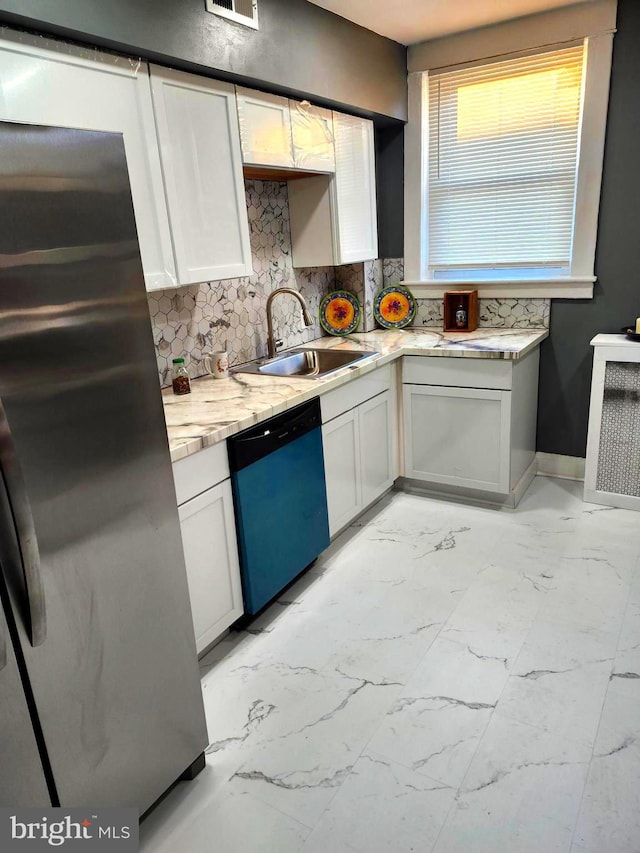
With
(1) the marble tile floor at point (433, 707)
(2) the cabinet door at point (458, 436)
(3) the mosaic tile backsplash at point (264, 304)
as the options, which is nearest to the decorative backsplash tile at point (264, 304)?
(3) the mosaic tile backsplash at point (264, 304)

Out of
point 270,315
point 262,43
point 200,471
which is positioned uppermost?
point 262,43

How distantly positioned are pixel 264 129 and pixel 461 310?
1584mm

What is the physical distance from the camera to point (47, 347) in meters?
1.15

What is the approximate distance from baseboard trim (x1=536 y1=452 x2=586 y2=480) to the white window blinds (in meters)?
1.11

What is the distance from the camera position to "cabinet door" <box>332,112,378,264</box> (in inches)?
121

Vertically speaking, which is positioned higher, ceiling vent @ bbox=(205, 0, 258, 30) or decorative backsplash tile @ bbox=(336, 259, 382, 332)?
ceiling vent @ bbox=(205, 0, 258, 30)

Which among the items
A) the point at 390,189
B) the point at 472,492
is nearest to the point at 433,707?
the point at 472,492

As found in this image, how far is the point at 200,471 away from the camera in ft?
6.56

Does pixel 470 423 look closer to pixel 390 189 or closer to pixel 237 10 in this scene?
pixel 390 189

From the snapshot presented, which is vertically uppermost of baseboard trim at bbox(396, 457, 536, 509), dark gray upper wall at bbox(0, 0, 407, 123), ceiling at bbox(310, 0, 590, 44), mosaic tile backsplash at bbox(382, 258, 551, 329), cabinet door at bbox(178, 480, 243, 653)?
ceiling at bbox(310, 0, 590, 44)

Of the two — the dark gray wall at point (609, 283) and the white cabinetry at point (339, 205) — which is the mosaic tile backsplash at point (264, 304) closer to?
the white cabinetry at point (339, 205)

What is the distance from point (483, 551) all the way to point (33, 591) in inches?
87.0

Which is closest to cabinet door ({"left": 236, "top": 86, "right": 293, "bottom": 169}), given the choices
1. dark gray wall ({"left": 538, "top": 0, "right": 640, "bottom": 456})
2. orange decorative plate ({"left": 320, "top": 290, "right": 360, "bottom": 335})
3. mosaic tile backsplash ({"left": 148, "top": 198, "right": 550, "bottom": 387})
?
mosaic tile backsplash ({"left": 148, "top": 198, "right": 550, "bottom": 387})

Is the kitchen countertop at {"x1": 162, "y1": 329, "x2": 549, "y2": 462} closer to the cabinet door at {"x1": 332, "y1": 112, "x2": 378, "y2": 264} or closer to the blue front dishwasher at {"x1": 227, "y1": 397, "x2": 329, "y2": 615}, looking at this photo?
the blue front dishwasher at {"x1": 227, "y1": 397, "x2": 329, "y2": 615}
